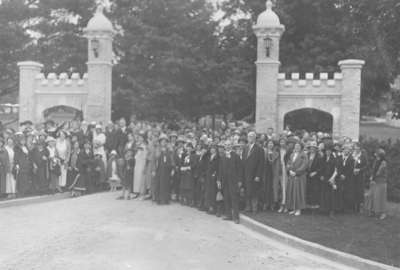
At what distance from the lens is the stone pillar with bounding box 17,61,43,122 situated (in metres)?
18.9

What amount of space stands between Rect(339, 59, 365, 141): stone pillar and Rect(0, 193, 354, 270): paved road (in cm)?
777

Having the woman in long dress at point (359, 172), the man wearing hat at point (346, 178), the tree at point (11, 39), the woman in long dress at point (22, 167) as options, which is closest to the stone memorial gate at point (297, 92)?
the woman in long dress at point (359, 172)

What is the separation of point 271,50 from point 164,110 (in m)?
6.00

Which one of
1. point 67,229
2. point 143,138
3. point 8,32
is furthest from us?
point 8,32

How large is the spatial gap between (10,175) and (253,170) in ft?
20.4

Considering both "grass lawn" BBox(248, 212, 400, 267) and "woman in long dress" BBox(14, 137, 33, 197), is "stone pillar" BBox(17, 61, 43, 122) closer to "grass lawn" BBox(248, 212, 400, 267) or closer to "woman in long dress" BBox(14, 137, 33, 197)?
"woman in long dress" BBox(14, 137, 33, 197)

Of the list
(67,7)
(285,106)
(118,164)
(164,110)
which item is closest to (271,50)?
(285,106)

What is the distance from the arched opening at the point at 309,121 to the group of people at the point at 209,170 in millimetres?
9476

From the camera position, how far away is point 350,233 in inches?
382

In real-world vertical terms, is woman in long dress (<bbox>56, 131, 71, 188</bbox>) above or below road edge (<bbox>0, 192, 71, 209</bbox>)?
above

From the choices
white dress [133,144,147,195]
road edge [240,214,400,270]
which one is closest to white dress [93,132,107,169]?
white dress [133,144,147,195]

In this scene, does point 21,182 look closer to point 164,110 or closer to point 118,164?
point 118,164

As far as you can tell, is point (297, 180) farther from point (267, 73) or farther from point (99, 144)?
point (267, 73)

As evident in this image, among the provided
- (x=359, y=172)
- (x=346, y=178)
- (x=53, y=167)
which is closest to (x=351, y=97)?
(x=359, y=172)
